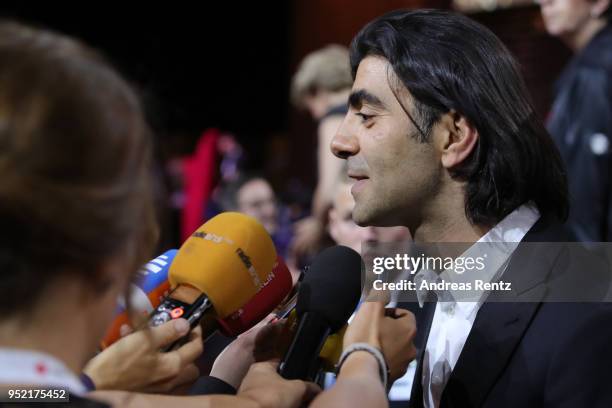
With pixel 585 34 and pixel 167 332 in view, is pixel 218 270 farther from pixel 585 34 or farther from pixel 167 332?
pixel 585 34

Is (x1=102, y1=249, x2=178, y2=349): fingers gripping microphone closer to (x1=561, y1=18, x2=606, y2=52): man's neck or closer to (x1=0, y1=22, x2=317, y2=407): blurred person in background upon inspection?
(x1=0, y1=22, x2=317, y2=407): blurred person in background

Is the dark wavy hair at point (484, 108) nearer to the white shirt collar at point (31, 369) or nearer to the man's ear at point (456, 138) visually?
the man's ear at point (456, 138)

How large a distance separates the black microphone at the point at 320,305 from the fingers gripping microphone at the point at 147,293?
24 centimetres

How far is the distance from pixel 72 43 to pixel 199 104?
23.7 feet

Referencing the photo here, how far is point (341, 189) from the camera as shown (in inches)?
118

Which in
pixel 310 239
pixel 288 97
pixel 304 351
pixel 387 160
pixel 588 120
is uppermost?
pixel 387 160

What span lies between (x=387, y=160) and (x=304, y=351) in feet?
1.73

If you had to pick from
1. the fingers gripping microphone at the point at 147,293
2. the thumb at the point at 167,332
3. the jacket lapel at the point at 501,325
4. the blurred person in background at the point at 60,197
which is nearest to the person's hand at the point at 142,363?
the thumb at the point at 167,332

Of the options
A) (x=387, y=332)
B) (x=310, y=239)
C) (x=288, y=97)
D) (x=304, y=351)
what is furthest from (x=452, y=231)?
(x=288, y=97)

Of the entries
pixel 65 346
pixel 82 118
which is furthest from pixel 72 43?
pixel 65 346

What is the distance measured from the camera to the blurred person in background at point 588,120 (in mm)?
2947

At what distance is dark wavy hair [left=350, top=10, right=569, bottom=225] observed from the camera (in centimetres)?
159

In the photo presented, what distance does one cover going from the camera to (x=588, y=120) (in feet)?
9.77

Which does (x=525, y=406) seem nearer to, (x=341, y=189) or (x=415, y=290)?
(x=415, y=290)
